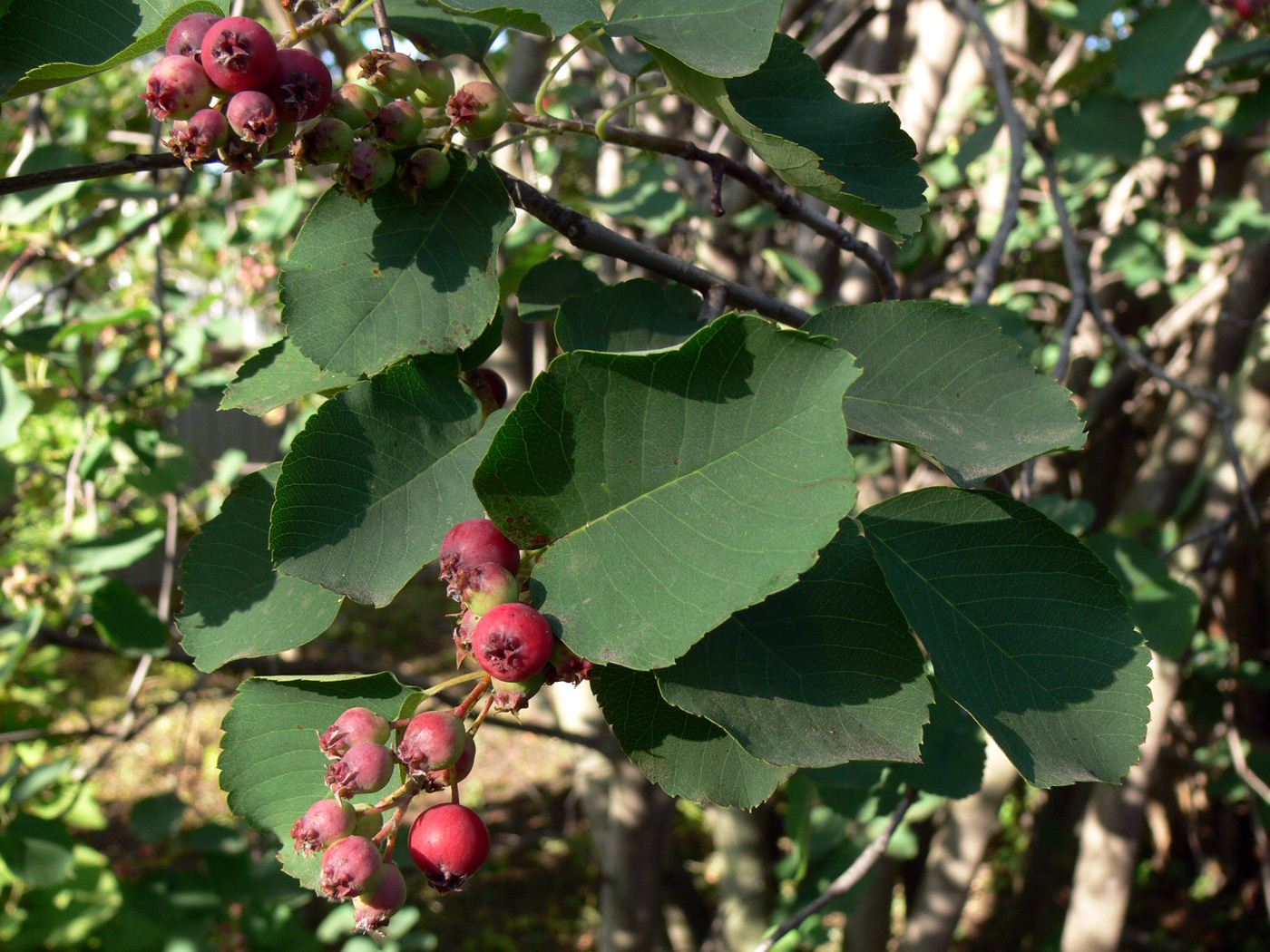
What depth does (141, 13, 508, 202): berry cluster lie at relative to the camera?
587 mm

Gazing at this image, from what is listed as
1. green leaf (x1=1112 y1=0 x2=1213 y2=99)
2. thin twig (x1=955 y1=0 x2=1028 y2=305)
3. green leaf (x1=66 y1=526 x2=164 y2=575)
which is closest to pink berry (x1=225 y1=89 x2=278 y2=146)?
thin twig (x1=955 y1=0 x2=1028 y2=305)

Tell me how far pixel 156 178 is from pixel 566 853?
3.82 metres

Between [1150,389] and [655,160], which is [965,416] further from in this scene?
[1150,389]

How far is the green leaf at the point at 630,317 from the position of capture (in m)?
0.72

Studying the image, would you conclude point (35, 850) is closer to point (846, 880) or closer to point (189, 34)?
point (846, 880)

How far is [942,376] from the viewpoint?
646 mm

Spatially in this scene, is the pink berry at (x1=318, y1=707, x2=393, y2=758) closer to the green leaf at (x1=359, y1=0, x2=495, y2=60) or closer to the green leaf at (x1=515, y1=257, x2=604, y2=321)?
the green leaf at (x1=515, y1=257, x2=604, y2=321)

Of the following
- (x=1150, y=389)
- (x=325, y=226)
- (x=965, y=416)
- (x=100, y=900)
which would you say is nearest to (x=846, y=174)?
(x=965, y=416)

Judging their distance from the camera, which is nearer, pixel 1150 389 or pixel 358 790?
pixel 358 790

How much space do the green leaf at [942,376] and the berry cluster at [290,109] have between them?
1.04 ft

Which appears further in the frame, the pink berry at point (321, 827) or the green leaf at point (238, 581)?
the green leaf at point (238, 581)

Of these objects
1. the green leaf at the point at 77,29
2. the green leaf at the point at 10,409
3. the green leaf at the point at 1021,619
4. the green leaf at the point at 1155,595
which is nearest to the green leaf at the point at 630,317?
the green leaf at the point at 1021,619

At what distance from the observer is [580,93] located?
2318 mm

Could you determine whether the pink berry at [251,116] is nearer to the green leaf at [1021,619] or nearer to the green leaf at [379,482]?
the green leaf at [379,482]
